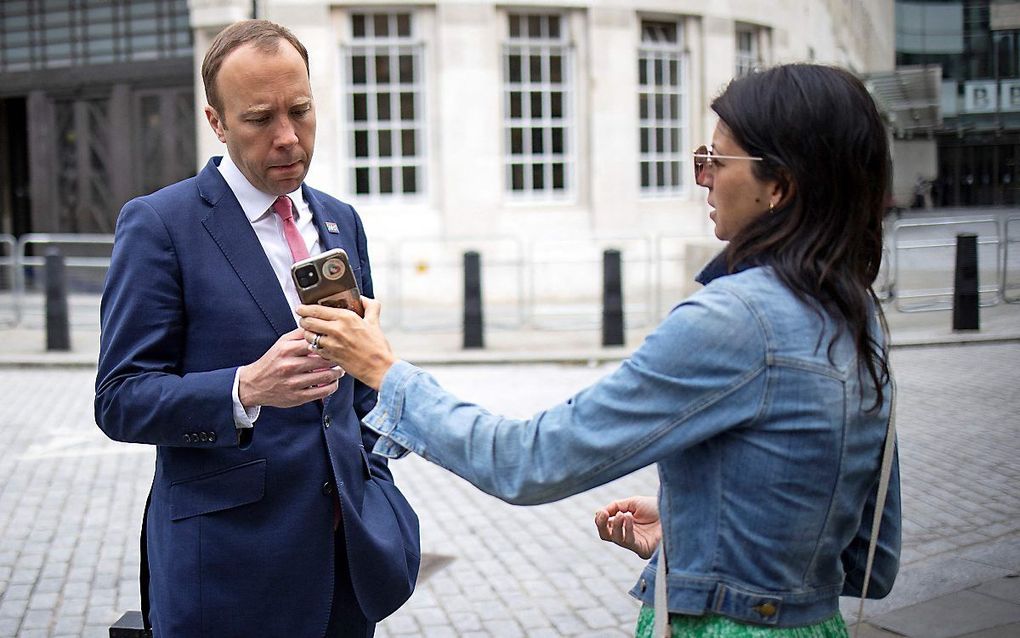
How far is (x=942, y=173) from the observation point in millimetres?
10477

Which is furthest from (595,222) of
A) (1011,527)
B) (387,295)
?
(1011,527)

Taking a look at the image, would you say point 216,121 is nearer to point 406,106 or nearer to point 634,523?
point 634,523

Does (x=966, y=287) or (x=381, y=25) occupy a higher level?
(x=381, y=25)

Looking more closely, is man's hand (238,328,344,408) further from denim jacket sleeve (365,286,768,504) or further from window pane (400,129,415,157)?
window pane (400,129,415,157)

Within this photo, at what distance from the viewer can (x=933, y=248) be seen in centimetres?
1455

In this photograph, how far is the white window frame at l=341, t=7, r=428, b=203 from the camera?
1689 centimetres

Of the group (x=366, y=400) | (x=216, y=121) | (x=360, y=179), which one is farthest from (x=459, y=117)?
(x=216, y=121)

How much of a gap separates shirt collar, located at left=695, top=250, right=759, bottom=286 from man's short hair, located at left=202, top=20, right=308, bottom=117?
3.34 ft

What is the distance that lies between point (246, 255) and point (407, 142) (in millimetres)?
15073

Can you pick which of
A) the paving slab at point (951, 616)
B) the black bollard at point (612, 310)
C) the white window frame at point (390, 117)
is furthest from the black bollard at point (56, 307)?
the paving slab at point (951, 616)

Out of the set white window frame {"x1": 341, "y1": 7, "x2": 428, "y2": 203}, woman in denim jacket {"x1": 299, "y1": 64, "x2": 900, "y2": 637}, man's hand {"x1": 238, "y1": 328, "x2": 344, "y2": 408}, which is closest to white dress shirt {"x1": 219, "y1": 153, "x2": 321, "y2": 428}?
man's hand {"x1": 238, "y1": 328, "x2": 344, "y2": 408}

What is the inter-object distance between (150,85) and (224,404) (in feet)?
57.9

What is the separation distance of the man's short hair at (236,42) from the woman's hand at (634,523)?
117 centimetres

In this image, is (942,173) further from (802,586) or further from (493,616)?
(802,586)
